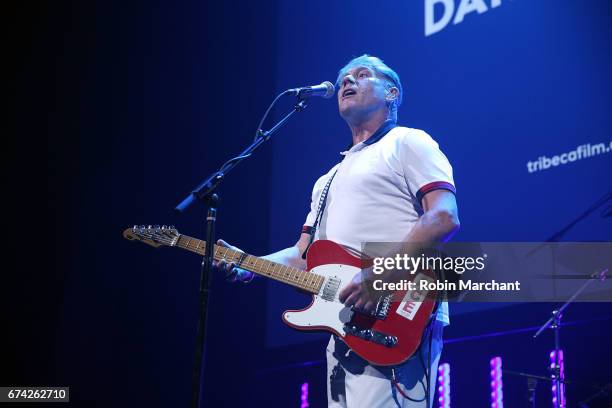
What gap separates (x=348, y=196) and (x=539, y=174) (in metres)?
1.92

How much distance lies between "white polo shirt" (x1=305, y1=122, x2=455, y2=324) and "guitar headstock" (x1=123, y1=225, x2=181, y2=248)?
0.69 m

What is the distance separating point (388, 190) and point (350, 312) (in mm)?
550

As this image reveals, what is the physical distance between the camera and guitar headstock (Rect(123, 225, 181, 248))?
9.46 feet

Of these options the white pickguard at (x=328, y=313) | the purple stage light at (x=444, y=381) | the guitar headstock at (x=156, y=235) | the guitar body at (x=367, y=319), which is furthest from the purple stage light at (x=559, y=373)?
the guitar headstock at (x=156, y=235)

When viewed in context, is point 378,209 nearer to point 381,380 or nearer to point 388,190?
point 388,190

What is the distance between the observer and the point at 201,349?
80.4 inches

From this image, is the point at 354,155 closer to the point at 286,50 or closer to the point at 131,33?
the point at 286,50

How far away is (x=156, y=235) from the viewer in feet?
9.56

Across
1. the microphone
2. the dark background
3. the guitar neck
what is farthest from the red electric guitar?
the dark background

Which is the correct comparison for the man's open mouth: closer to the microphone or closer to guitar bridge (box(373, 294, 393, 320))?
the microphone

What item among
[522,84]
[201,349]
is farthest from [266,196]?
[201,349]

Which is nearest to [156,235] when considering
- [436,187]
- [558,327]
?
[436,187]

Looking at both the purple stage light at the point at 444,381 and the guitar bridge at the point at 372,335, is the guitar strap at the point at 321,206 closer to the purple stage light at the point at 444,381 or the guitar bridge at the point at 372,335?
the guitar bridge at the point at 372,335

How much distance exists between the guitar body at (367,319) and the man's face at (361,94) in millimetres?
850
